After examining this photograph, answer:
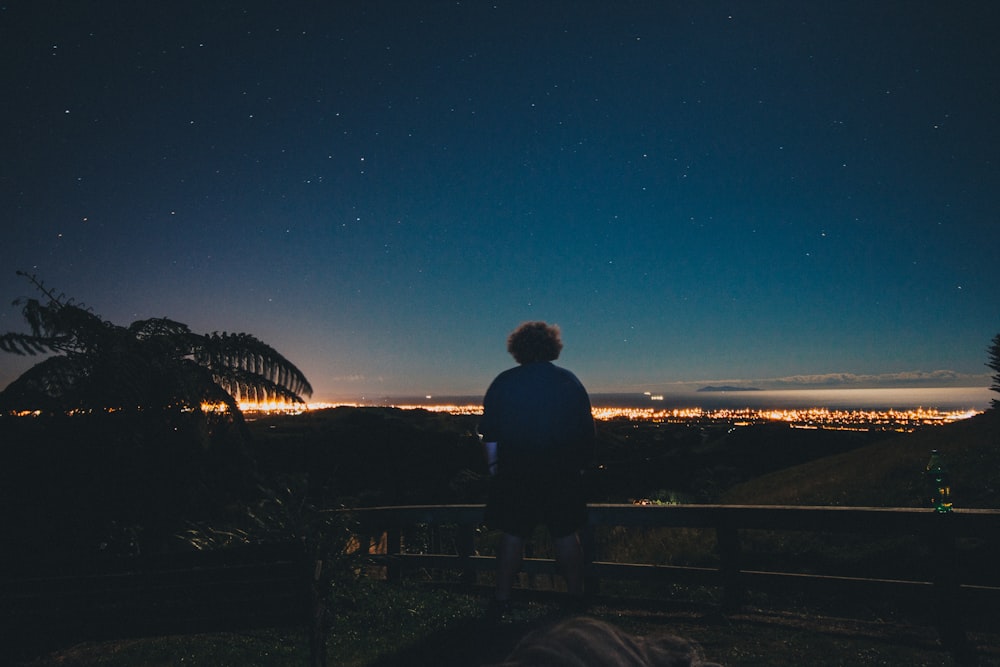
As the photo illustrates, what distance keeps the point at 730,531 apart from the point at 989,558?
4.69 m

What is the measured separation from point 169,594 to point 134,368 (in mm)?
4958

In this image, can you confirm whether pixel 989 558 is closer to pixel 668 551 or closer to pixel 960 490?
pixel 960 490

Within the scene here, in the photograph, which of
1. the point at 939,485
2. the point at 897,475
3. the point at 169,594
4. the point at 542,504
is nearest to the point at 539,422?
the point at 542,504

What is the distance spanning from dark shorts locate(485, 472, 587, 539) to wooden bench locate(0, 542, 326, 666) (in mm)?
1452

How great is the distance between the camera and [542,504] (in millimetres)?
4242

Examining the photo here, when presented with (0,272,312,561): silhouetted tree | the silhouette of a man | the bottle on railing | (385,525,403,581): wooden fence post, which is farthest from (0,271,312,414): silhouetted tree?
the bottle on railing

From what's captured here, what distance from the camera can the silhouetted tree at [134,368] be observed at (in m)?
7.12

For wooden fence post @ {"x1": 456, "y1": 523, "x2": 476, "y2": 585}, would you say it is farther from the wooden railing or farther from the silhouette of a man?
the silhouette of a man

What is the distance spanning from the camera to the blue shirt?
427 centimetres

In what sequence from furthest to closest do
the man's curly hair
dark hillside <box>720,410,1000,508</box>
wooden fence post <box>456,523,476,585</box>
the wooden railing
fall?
1. dark hillside <box>720,410,1000,508</box>
2. wooden fence post <box>456,523,476,585</box>
3. the man's curly hair
4. the wooden railing

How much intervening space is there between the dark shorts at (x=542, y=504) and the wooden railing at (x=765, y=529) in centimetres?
125

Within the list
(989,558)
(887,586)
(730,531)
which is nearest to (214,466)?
(730,531)

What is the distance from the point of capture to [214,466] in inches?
→ 314

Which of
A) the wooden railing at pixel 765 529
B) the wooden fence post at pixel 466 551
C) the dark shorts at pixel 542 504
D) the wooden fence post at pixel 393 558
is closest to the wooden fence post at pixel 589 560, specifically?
the wooden railing at pixel 765 529
